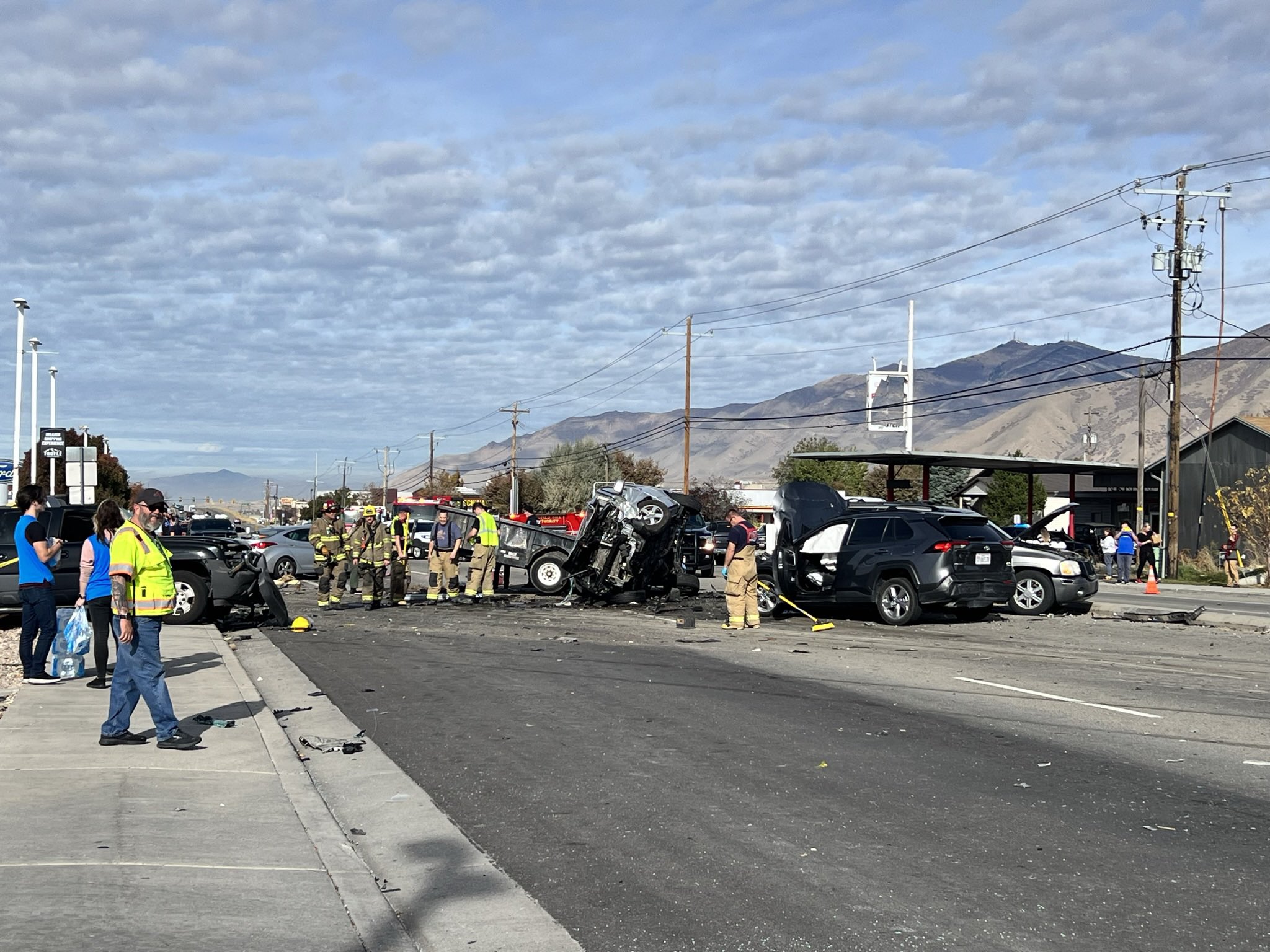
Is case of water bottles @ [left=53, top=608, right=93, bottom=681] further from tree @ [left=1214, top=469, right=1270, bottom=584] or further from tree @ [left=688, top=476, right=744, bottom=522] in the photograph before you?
tree @ [left=688, top=476, right=744, bottom=522]

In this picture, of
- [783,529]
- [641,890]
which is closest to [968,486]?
[783,529]

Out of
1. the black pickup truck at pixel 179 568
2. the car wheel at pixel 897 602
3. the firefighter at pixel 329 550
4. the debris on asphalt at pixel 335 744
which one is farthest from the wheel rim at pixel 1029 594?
the debris on asphalt at pixel 335 744

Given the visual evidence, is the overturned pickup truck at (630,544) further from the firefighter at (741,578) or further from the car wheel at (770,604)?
the firefighter at (741,578)

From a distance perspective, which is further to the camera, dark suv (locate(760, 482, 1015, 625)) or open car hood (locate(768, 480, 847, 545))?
open car hood (locate(768, 480, 847, 545))

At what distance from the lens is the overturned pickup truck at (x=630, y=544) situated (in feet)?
75.9

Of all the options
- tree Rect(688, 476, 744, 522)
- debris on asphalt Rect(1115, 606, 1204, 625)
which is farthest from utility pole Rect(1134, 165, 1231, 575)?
tree Rect(688, 476, 744, 522)

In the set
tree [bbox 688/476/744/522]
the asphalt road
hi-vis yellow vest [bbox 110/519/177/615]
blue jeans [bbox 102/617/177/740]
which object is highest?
tree [bbox 688/476/744/522]

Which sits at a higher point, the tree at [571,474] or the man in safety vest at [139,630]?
the tree at [571,474]

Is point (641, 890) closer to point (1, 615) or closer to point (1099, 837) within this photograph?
point (1099, 837)

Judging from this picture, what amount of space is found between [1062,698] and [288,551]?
25.3m

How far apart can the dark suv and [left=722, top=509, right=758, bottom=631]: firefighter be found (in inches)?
63.8

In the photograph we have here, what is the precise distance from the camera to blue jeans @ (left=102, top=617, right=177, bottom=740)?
28.9 feet

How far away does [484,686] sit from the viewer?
12859 millimetres

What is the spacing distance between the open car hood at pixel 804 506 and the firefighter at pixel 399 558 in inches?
279
